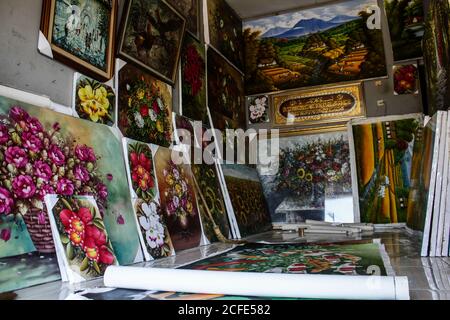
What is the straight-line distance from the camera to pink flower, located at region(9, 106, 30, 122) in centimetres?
193

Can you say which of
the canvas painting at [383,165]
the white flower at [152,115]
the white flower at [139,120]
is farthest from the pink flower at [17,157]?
the canvas painting at [383,165]

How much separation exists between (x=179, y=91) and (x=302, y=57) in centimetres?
285

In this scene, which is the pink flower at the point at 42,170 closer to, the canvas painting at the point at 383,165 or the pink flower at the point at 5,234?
the pink flower at the point at 5,234

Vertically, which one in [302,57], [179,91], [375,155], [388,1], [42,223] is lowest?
[42,223]

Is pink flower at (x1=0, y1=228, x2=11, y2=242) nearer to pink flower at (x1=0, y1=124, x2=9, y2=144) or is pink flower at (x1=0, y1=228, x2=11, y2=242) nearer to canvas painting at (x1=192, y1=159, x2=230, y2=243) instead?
pink flower at (x1=0, y1=124, x2=9, y2=144)

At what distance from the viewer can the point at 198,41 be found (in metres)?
4.57

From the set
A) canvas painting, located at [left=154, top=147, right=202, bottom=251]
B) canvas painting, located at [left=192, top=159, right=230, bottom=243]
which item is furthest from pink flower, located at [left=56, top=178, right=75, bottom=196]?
canvas painting, located at [left=192, top=159, right=230, bottom=243]

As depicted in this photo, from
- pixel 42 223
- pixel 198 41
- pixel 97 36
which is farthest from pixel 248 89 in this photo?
pixel 42 223

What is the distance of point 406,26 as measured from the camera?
212 inches

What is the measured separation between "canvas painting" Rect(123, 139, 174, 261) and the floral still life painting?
0.41 meters

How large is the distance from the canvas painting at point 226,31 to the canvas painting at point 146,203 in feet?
8.11

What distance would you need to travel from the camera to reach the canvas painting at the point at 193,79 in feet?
13.2

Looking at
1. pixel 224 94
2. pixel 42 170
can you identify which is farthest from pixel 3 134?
pixel 224 94
